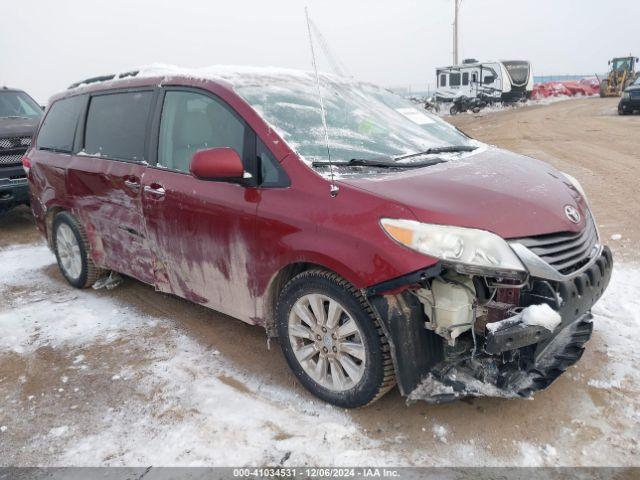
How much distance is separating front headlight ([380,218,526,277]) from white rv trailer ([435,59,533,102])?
3048cm

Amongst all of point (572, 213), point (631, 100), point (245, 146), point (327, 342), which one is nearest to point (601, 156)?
point (572, 213)

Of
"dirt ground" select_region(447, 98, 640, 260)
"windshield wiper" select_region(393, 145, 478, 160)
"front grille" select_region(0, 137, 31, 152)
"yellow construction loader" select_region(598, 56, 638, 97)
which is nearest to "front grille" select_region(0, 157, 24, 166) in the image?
"front grille" select_region(0, 137, 31, 152)

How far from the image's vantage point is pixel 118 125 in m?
4.04

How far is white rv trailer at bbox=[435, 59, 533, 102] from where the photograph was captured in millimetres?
30188

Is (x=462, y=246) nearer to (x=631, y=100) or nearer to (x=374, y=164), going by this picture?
(x=374, y=164)

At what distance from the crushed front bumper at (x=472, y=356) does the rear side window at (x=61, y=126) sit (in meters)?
3.47

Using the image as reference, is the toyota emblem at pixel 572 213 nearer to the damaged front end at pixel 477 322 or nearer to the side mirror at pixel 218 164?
the damaged front end at pixel 477 322

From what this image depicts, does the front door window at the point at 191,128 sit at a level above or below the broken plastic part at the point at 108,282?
above

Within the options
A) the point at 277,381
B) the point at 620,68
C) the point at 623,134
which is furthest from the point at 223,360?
the point at 620,68

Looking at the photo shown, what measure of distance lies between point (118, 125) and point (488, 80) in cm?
2993

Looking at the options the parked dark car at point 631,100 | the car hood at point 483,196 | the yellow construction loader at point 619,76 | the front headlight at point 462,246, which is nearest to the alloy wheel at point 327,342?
the front headlight at point 462,246

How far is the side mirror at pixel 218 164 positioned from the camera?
284 centimetres

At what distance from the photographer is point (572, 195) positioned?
2980 mm

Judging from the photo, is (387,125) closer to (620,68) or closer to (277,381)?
(277,381)
